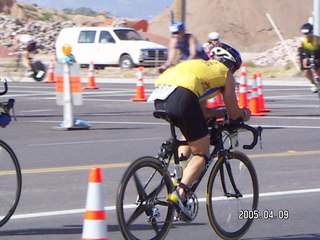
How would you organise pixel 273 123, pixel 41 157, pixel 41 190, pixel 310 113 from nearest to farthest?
1. pixel 41 190
2. pixel 41 157
3. pixel 273 123
4. pixel 310 113

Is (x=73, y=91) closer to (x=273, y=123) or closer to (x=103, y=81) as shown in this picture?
(x=273, y=123)

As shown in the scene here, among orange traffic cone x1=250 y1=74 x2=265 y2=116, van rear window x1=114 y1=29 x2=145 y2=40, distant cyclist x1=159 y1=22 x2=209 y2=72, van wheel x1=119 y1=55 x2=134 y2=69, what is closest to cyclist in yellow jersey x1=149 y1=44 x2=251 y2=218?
distant cyclist x1=159 y1=22 x2=209 y2=72

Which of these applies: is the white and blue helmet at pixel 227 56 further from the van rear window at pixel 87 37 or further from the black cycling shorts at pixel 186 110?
the van rear window at pixel 87 37

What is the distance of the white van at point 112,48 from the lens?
36375 mm

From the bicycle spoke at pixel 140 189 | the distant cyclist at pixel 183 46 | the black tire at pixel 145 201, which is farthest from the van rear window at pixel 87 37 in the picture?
the bicycle spoke at pixel 140 189

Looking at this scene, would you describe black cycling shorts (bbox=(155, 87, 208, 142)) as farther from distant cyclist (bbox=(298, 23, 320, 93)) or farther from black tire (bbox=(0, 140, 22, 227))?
distant cyclist (bbox=(298, 23, 320, 93))

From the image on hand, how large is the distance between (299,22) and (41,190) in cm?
6971

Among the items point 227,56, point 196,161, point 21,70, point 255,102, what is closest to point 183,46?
point 255,102

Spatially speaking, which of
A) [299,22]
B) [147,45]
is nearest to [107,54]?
[147,45]

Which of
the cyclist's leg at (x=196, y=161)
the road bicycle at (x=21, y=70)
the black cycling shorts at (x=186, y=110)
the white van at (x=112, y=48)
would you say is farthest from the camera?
the white van at (x=112, y=48)

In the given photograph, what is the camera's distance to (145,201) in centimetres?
712

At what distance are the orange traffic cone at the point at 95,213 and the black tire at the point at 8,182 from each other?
213 centimetres

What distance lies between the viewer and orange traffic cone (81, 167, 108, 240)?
607cm

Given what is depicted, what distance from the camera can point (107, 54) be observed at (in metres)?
36.9
